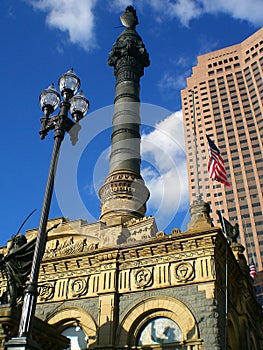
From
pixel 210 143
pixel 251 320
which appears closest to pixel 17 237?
pixel 210 143

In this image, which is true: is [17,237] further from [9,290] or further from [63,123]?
[63,123]

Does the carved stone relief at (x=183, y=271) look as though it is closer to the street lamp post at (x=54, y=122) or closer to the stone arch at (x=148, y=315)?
the stone arch at (x=148, y=315)

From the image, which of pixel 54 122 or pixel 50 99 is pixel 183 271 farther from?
pixel 50 99

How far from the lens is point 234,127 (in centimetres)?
10788

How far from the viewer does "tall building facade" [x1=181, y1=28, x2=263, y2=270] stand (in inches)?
3642

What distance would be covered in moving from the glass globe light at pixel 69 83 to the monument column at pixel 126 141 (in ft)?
34.1

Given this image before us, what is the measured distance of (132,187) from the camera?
2502 cm

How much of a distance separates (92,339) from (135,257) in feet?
11.9

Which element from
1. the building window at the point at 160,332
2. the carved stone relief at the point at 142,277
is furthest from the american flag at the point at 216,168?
the building window at the point at 160,332

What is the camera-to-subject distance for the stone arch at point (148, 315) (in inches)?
596

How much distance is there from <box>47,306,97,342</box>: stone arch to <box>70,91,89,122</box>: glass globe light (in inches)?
341

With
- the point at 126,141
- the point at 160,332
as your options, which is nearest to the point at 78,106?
the point at 160,332

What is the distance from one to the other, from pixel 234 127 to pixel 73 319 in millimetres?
97397

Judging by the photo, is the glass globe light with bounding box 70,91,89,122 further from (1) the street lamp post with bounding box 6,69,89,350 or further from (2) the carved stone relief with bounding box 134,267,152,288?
(2) the carved stone relief with bounding box 134,267,152,288
